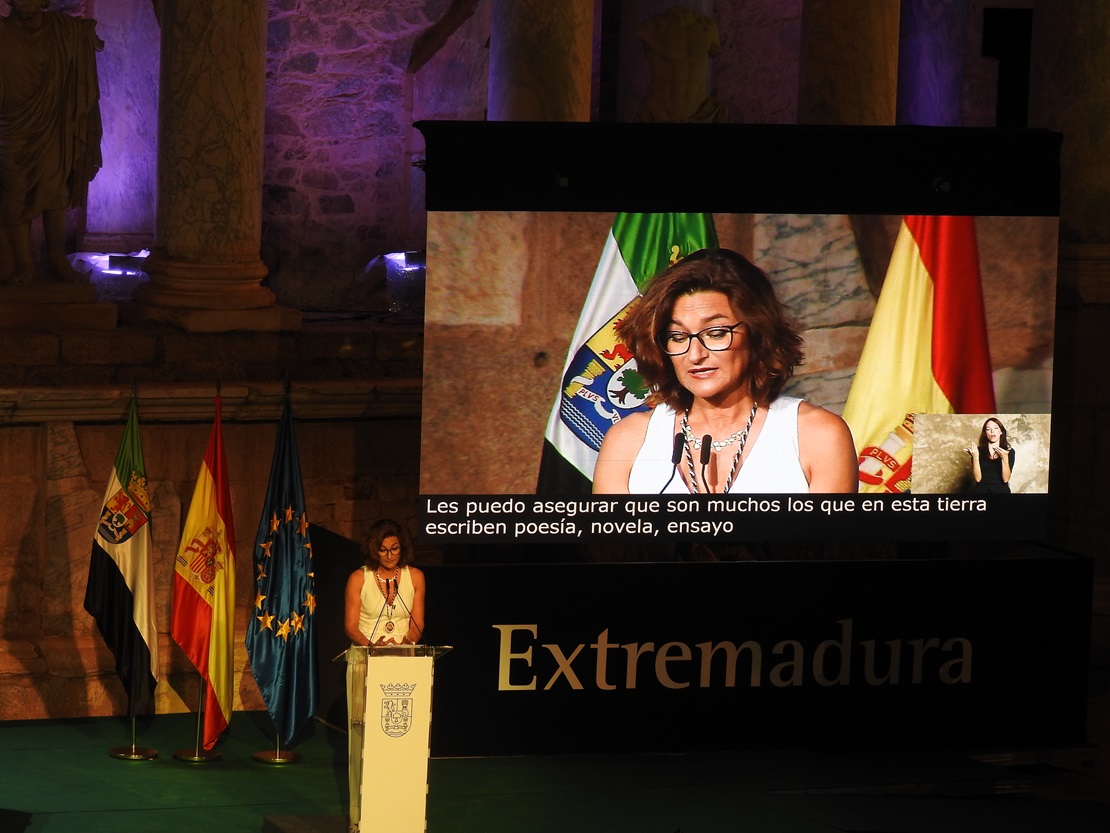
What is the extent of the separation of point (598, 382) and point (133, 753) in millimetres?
3069

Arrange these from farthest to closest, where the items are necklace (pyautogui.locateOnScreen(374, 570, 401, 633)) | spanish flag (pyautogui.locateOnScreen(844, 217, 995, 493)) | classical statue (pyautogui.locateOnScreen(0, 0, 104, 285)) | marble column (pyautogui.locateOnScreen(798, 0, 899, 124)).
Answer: marble column (pyautogui.locateOnScreen(798, 0, 899, 124)), classical statue (pyautogui.locateOnScreen(0, 0, 104, 285)), spanish flag (pyautogui.locateOnScreen(844, 217, 995, 493)), necklace (pyautogui.locateOnScreen(374, 570, 401, 633))

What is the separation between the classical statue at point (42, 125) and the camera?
1207 cm

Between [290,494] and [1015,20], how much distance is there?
9.09 meters

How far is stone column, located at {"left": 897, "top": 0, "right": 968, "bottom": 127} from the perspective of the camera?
55.5ft

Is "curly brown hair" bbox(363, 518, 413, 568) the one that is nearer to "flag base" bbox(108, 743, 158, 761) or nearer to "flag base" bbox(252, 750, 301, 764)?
"flag base" bbox(252, 750, 301, 764)

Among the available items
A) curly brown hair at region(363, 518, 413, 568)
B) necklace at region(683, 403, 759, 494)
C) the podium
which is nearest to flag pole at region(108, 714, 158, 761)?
curly brown hair at region(363, 518, 413, 568)

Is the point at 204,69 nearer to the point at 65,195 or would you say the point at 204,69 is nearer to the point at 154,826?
the point at 65,195

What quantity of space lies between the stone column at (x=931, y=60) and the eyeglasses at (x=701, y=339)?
6.32 meters

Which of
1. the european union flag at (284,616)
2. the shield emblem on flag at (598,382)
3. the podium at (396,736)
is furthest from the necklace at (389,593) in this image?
the shield emblem on flag at (598,382)

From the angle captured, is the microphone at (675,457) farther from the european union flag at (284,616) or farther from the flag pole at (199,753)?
the flag pole at (199,753)

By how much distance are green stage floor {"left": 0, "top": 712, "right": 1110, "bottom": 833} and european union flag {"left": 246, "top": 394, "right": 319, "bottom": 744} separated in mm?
364

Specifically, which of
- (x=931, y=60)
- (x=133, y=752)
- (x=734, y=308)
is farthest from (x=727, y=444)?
(x=931, y=60)

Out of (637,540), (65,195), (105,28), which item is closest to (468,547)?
(637,540)

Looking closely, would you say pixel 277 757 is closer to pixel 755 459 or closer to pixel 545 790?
pixel 545 790
